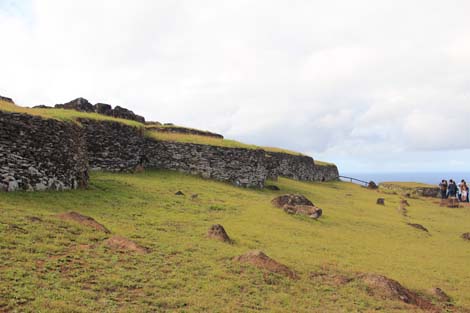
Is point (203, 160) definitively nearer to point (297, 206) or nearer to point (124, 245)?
point (297, 206)

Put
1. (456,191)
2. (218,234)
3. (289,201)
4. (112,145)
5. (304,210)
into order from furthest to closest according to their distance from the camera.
Result: (456,191)
(112,145)
(289,201)
(304,210)
(218,234)

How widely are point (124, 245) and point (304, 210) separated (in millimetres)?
13477

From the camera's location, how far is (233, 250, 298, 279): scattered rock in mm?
10562

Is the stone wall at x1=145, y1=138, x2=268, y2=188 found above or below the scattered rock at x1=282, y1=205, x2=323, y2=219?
above

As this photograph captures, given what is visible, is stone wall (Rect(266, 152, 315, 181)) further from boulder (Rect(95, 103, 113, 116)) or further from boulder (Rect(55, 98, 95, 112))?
boulder (Rect(55, 98, 95, 112))

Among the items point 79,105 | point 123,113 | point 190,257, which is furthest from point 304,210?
point 79,105

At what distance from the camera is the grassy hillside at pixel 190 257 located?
798 cm

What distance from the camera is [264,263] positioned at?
10.8m

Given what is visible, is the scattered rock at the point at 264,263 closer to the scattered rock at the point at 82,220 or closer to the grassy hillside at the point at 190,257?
the grassy hillside at the point at 190,257

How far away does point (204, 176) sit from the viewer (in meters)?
29.3

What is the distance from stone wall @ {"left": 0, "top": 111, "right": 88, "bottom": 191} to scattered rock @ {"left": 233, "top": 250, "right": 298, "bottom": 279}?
9838 millimetres

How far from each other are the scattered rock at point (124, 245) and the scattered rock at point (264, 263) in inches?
113

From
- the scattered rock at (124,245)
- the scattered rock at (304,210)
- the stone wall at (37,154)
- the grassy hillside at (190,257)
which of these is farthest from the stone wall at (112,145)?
the scattered rock at (124,245)

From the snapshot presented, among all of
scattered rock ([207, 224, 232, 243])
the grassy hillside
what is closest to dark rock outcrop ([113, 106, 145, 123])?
the grassy hillside
